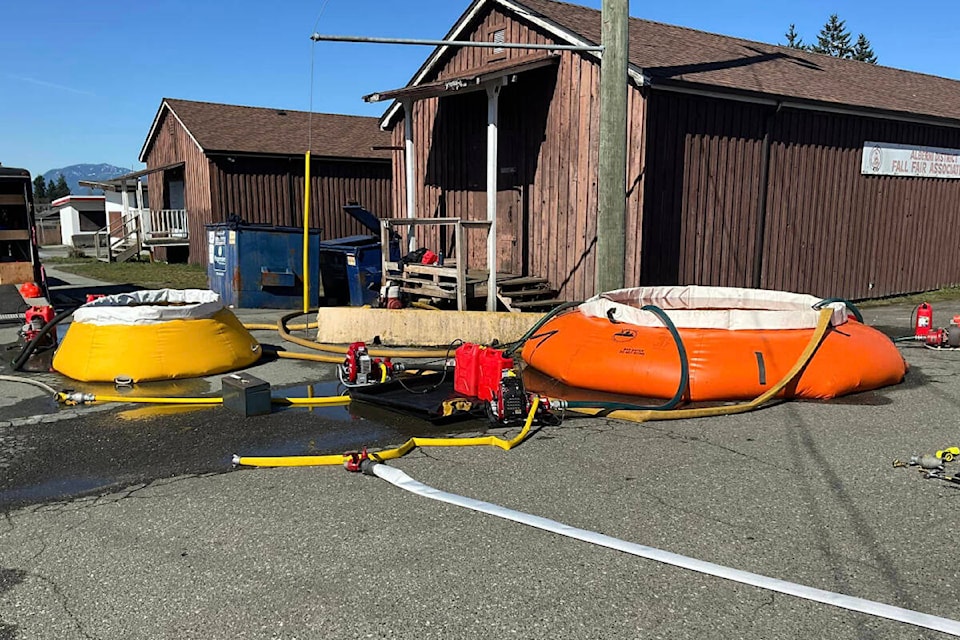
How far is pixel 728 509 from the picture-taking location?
14.6 ft

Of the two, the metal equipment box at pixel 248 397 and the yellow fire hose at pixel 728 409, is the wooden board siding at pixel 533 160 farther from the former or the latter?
the metal equipment box at pixel 248 397

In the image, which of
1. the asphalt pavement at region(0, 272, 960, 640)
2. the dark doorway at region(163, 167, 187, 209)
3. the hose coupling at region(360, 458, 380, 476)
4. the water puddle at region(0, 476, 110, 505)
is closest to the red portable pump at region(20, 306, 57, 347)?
the asphalt pavement at region(0, 272, 960, 640)

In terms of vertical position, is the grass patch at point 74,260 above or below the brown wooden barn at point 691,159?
below

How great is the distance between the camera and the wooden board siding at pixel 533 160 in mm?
11758

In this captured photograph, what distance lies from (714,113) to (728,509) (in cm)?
910

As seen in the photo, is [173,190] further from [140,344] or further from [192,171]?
[140,344]

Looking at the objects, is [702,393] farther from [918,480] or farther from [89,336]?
[89,336]

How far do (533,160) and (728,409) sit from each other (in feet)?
24.4

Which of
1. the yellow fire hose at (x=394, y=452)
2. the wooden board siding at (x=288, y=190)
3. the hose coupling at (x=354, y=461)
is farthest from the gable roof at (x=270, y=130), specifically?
the hose coupling at (x=354, y=461)

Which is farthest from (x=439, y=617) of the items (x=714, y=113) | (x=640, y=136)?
(x=714, y=113)

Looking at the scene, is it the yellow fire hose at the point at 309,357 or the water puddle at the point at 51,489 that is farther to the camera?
the yellow fire hose at the point at 309,357

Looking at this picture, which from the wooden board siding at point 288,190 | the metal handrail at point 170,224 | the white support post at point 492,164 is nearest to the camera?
the white support post at point 492,164

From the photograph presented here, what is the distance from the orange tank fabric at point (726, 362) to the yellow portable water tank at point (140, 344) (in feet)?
12.8

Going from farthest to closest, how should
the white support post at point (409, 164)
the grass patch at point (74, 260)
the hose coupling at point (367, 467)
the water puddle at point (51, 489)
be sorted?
1. the grass patch at point (74, 260)
2. the white support post at point (409, 164)
3. the hose coupling at point (367, 467)
4. the water puddle at point (51, 489)
